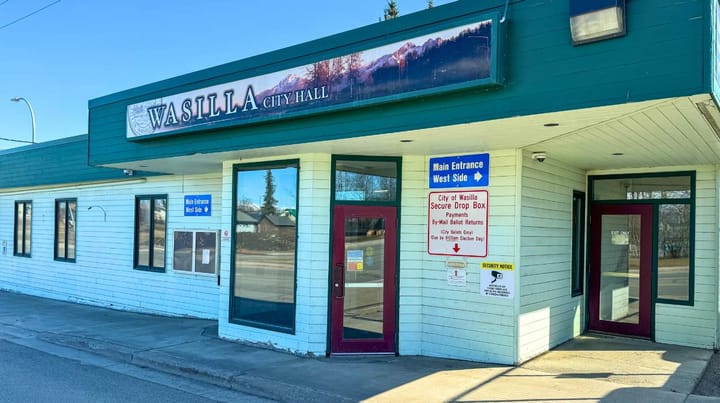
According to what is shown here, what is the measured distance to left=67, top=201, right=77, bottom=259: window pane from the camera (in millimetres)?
15055

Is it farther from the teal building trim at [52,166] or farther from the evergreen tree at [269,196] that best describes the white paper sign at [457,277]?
the teal building trim at [52,166]

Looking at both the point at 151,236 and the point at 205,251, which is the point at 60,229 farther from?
the point at 205,251

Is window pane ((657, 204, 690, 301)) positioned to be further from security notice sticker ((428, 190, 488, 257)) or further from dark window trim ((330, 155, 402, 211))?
dark window trim ((330, 155, 402, 211))

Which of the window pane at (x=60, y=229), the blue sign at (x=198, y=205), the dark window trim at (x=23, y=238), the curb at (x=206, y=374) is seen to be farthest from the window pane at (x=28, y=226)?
the curb at (x=206, y=374)

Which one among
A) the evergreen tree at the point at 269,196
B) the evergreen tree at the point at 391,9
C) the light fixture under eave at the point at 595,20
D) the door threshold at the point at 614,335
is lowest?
the door threshold at the point at 614,335

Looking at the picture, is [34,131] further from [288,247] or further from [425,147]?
[425,147]

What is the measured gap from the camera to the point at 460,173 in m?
7.98

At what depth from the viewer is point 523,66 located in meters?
5.63

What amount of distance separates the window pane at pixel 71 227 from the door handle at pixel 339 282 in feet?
32.4

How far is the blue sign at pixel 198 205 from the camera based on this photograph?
1166 cm

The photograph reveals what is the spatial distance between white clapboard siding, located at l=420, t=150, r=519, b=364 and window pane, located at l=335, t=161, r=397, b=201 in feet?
0.78

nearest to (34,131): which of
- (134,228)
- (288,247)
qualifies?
(134,228)

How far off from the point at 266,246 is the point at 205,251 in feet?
10.4

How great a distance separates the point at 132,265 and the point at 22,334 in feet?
9.64
